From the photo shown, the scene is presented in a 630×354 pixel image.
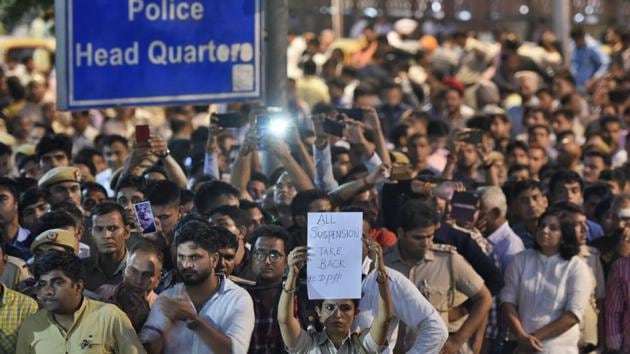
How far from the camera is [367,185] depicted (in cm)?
1294

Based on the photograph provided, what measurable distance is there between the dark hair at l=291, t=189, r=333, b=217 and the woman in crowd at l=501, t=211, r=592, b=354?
1307 millimetres

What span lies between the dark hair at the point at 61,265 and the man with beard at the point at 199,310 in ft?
1.41

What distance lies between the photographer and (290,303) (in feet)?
32.3

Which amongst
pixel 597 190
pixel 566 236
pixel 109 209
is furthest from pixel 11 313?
pixel 597 190

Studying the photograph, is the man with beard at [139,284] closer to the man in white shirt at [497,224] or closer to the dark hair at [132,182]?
the dark hair at [132,182]

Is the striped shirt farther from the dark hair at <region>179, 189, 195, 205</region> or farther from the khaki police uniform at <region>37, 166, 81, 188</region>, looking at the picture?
the khaki police uniform at <region>37, 166, 81, 188</region>

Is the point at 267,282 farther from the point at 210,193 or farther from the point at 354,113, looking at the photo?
the point at 354,113

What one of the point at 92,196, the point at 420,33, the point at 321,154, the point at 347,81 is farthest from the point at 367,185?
the point at 420,33

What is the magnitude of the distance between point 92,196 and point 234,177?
1.33 m

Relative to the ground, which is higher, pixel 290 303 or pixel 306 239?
pixel 306 239

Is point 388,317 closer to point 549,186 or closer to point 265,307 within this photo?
point 265,307

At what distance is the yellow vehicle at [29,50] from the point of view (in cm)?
2727

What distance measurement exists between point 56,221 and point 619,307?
3.74 metres

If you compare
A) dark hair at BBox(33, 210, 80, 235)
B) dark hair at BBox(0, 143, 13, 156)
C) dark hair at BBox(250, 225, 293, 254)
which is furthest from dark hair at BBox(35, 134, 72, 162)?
dark hair at BBox(250, 225, 293, 254)
